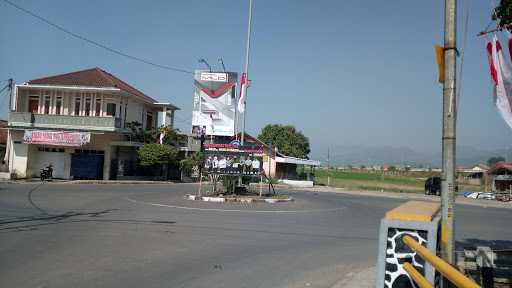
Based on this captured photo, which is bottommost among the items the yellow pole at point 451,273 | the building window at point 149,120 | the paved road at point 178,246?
the paved road at point 178,246

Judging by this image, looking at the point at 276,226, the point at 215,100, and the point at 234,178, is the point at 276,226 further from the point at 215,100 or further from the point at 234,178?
the point at 215,100

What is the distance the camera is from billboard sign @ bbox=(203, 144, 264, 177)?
23.7m

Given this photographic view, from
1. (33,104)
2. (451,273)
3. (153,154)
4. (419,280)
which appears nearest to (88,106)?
(33,104)

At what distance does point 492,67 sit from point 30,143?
35926mm

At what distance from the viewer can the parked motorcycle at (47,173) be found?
33875 millimetres

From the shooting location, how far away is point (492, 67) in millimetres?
6434

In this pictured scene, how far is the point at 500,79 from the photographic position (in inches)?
247

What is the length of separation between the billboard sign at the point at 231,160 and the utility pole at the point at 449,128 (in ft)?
61.1

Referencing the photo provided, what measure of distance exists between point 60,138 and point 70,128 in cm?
118

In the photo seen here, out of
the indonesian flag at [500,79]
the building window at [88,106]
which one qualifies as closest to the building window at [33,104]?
the building window at [88,106]

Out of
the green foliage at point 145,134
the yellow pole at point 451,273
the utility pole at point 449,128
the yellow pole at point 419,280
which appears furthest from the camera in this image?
the green foliage at point 145,134

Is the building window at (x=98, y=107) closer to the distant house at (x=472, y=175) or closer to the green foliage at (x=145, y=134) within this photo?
the green foliage at (x=145, y=134)

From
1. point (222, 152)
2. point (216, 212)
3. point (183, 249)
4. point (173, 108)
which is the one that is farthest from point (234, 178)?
point (173, 108)

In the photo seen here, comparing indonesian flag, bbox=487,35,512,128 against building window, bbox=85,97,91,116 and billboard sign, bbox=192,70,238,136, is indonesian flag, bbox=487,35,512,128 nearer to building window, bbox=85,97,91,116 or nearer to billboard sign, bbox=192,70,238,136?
billboard sign, bbox=192,70,238,136
